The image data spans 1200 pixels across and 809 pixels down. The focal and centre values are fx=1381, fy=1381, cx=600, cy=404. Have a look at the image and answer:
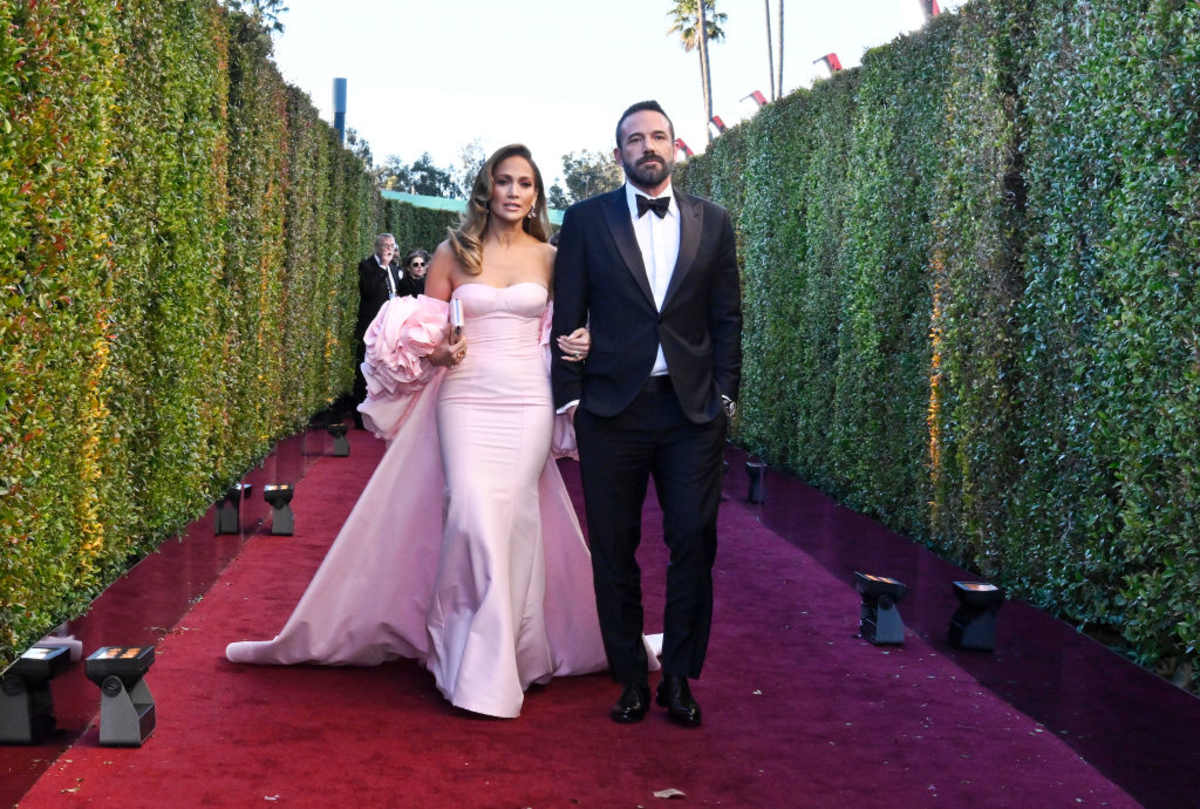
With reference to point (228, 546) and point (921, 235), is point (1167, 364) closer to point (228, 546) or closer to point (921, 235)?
point (921, 235)

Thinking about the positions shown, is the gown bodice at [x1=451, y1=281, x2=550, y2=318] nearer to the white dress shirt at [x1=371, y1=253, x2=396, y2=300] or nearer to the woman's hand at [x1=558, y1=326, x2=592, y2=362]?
the woman's hand at [x1=558, y1=326, x2=592, y2=362]

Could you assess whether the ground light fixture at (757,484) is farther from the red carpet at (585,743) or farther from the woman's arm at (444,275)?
the woman's arm at (444,275)

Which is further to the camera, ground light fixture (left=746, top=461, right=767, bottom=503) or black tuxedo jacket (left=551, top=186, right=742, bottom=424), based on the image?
ground light fixture (left=746, top=461, right=767, bottom=503)

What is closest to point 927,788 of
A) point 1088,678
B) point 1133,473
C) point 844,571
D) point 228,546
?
point 1088,678

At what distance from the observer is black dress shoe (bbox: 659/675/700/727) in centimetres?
511

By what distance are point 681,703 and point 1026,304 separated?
3.25 meters

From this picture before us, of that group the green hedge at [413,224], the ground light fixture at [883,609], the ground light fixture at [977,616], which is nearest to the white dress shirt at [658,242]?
the ground light fixture at [883,609]

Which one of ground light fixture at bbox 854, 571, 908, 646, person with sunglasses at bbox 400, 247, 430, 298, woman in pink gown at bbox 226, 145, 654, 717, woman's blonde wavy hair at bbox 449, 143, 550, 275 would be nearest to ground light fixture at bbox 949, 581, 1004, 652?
ground light fixture at bbox 854, 571, 908, 646

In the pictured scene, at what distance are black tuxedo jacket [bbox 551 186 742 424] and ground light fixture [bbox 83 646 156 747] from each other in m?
1.79

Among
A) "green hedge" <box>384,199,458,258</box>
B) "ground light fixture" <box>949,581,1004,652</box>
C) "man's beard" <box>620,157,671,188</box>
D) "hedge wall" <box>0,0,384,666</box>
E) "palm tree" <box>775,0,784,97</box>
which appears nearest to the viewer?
"man's beard" <box>620,157,671,188</box>

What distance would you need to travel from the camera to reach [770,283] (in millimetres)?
14211

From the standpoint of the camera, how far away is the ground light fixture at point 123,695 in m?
4.57

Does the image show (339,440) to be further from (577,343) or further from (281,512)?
(577,343)

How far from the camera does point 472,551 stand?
541 centimetres
